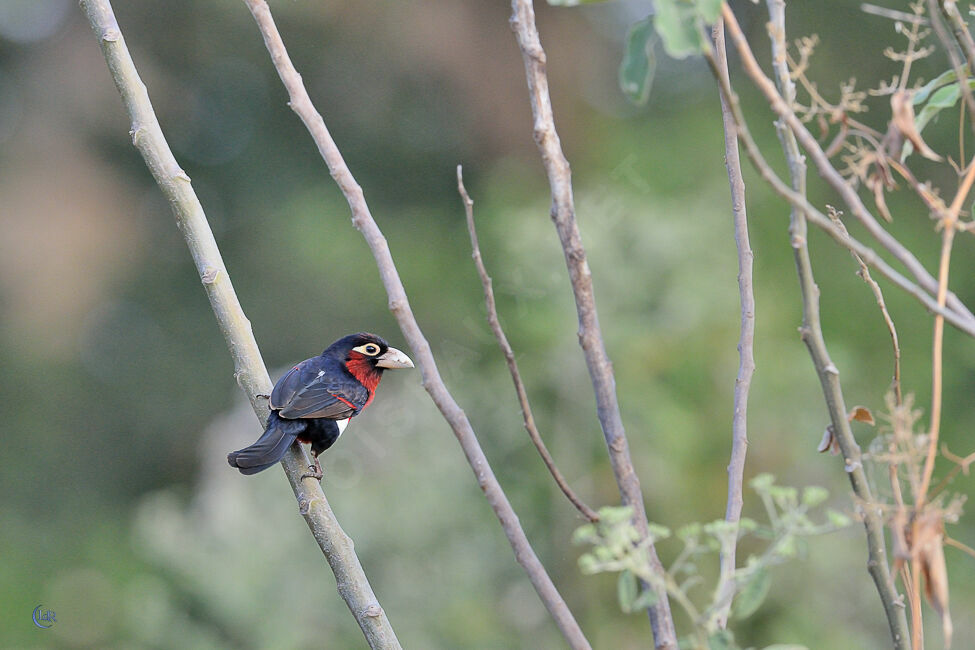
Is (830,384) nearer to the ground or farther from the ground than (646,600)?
farther from the ground

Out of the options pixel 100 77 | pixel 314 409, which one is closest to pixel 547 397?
pixel 314 409

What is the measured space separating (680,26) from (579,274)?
286 mm

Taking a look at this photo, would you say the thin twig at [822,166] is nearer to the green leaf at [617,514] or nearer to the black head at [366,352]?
the green leaf at [617,514]

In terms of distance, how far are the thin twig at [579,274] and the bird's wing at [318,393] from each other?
1.11 meters

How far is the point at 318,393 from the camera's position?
7.43ft

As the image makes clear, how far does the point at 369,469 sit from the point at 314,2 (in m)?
5.55

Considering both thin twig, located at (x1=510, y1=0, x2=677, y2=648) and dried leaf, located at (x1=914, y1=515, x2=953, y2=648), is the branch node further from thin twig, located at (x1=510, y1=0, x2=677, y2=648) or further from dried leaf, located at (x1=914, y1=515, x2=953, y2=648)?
dried leaf, located at (x1=914, y1=515, x2=953, y2=648)

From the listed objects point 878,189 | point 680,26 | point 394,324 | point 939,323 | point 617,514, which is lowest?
point 617,514

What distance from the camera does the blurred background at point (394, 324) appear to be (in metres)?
3.87

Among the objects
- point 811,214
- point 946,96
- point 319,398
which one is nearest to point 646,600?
point 811,214

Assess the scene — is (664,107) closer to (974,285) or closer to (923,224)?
(923,224)

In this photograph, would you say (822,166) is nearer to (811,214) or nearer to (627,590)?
(811,214)

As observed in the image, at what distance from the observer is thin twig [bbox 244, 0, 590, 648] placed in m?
0.99

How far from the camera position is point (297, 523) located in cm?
434
